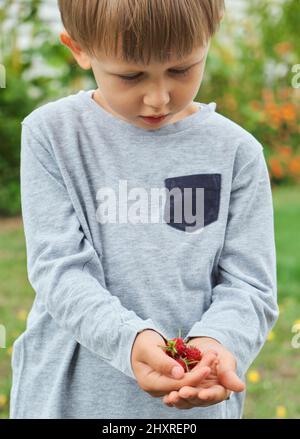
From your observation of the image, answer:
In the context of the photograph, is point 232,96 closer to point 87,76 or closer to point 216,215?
point 87,76

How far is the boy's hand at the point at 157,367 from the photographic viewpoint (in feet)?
4.44

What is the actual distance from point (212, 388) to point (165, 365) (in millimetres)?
98

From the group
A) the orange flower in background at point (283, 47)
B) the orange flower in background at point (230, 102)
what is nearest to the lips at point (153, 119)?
the orange flower in background at point (230, 102)

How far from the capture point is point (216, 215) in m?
1.61

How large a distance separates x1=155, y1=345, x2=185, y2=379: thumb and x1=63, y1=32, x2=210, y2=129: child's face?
45cm

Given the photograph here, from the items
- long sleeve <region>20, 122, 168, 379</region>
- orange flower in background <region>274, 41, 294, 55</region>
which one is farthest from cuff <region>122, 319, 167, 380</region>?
orange flower in background <region>274, 41, 294, 55</region>

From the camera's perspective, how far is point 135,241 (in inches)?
61.7

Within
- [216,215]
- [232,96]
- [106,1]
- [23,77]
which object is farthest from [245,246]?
[232,96]

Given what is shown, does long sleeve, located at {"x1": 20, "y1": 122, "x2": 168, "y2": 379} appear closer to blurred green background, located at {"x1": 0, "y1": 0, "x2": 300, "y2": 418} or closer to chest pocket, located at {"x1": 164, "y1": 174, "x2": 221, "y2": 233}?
chest pocket, located at {"x1": 164, "y1": 174, "x2": 221, "y2": 233}

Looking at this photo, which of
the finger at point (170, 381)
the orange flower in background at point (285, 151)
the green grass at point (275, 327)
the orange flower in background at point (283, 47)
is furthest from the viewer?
the orange flower in background at point (285, 151)

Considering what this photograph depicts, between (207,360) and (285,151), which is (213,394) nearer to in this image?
(207,360)

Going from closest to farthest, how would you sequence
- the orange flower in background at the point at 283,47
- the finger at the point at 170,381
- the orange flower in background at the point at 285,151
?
the finger at the point at 170,381 < the orange flower in background at the point at 283,47 < the orange flower in background at the point at 285,151

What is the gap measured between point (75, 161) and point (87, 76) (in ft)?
12.9

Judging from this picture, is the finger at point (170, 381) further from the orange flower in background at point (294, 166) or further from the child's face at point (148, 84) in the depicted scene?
the orange flower in background at point (294, 166)
